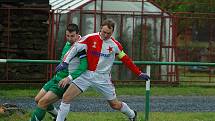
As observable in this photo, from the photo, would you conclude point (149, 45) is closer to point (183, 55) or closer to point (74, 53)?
point (183, 55)

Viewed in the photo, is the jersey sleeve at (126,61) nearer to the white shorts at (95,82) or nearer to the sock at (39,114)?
the white shorts at (95,82)

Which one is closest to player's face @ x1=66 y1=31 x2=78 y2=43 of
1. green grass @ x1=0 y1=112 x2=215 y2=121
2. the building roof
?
green grass @ x1=0 y1=112 x2=215 y2=121

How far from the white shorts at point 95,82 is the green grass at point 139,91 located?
24.8 ft

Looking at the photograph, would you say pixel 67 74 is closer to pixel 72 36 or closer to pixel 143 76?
pixel 72 36

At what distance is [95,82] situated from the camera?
9383 mm

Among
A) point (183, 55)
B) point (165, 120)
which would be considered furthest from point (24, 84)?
point (165, 120)

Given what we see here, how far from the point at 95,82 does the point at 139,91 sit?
9929 mm

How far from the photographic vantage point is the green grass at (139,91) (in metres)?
17.5

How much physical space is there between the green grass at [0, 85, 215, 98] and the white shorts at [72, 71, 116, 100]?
24.8ft

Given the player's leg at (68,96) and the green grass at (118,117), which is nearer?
the player's leg at (68,96)

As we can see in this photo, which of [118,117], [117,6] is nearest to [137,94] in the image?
[117,6]

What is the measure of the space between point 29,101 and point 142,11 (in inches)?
341

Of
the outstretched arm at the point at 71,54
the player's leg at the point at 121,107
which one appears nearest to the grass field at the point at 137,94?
the player's leg at the point at 121,107

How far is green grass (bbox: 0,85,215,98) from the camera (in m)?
17.5
